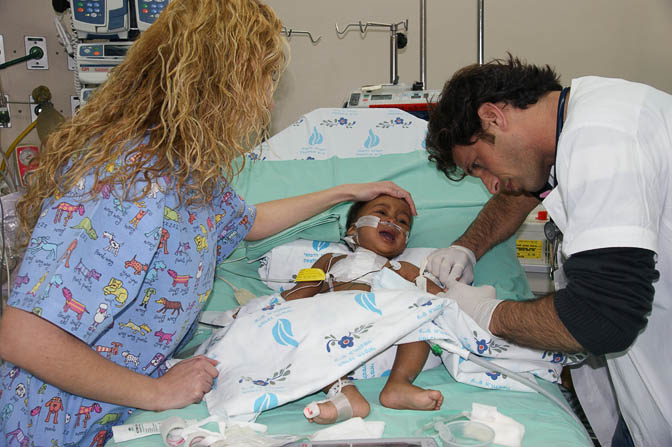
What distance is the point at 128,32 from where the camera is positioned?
3621mm

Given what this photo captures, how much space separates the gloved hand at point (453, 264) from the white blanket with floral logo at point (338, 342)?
46 centimetres

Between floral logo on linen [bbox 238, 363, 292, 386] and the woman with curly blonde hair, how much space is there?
0.33 feet

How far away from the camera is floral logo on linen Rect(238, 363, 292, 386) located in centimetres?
146

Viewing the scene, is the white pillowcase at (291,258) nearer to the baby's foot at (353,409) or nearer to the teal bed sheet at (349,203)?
the teal bed sheet at (349,203)

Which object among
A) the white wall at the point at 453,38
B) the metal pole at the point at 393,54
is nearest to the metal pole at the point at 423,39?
the white wall at the point at 453,38

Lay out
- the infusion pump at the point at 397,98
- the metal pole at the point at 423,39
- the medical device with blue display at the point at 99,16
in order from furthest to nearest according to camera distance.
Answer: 1. the metal pole at the point at 423,39
2. the medical device with blue display at the point at 99,16
3. the infusion pump at the point at 397,98

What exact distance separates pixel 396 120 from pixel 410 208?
76 centimetres

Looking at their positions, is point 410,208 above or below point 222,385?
above

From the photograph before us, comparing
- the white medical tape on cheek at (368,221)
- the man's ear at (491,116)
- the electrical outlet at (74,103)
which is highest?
the man's ear at (491,116)

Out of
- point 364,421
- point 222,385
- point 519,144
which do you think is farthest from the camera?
point 519,144

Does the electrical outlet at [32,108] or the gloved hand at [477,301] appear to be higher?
the electrical outlet at [32,108]

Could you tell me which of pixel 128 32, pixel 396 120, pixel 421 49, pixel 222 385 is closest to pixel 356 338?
pixel 222 385

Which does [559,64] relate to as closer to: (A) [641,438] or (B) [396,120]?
(B) [396,120]

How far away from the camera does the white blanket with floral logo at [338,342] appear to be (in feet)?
4.83
